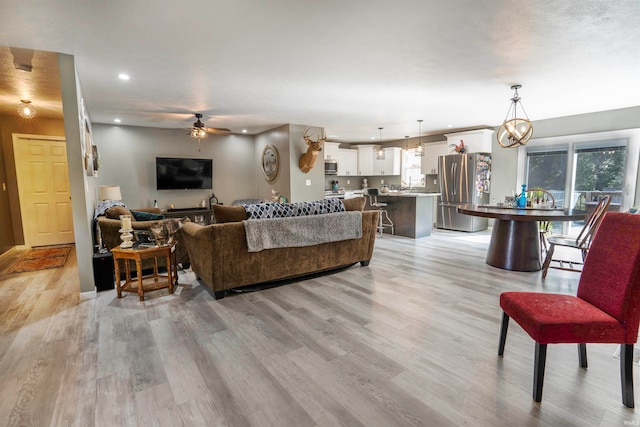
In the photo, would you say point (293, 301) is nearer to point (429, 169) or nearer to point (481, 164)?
point (481, 164)

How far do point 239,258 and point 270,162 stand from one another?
14.7ft

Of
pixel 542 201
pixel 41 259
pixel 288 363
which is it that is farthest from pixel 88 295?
pixel 542 201

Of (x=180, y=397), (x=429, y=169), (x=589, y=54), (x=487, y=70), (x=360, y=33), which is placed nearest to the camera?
(x=180, y=397)

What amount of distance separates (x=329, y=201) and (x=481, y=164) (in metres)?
4.83

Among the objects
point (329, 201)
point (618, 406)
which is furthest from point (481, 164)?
point (618, 406)

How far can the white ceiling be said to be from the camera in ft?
7.41

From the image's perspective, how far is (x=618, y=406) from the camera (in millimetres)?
1673

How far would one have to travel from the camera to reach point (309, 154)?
6664 millimetres

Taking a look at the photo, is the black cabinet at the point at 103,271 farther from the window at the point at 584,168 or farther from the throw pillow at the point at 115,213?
the window at the point at 584,168

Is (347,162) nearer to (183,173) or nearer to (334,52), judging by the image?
(183,173)

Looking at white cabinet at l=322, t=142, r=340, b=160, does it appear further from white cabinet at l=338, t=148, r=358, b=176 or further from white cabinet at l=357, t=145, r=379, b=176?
white cabinet at l=357, t=145, r=379, b=176

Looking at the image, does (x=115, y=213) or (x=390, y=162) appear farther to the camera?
(x=390, y=162)

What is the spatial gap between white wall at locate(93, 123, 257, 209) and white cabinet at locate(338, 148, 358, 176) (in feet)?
9.14

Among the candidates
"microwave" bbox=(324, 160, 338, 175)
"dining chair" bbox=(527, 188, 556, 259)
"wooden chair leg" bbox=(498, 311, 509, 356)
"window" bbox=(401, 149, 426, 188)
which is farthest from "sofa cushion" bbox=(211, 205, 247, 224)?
"window" bbox=(401, 149, 426, 188)
